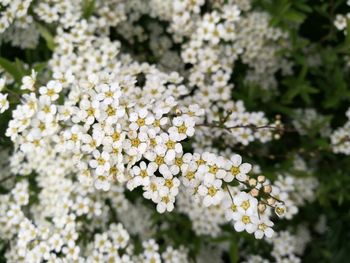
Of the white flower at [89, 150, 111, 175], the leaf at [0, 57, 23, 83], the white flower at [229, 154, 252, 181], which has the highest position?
the white flower at [229, 154, 252, 181]

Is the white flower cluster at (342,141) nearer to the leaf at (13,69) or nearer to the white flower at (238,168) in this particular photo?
the white flower at (238,168)

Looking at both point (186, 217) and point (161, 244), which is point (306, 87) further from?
point (161, 244)

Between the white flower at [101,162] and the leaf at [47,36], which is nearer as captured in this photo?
the white flower at [101,162]

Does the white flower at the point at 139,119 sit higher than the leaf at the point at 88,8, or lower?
higher

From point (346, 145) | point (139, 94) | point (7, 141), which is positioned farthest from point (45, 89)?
point (346, 145)

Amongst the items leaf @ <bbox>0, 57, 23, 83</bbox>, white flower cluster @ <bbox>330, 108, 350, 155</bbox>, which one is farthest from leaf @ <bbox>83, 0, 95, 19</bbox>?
white flower cluster @ <bbox>330, 108, 350, 155</bbox>

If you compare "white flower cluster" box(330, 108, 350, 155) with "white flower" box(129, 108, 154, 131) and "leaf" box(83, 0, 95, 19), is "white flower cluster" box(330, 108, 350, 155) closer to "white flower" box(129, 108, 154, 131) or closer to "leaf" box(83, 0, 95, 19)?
"white flower" box(129, 108, 154, 131)

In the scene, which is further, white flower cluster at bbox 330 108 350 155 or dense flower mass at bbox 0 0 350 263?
white flower cluster at bbox 330 108 350 155

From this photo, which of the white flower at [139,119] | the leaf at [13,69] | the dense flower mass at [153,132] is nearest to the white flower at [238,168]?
the dense flower mass at [153,132]
